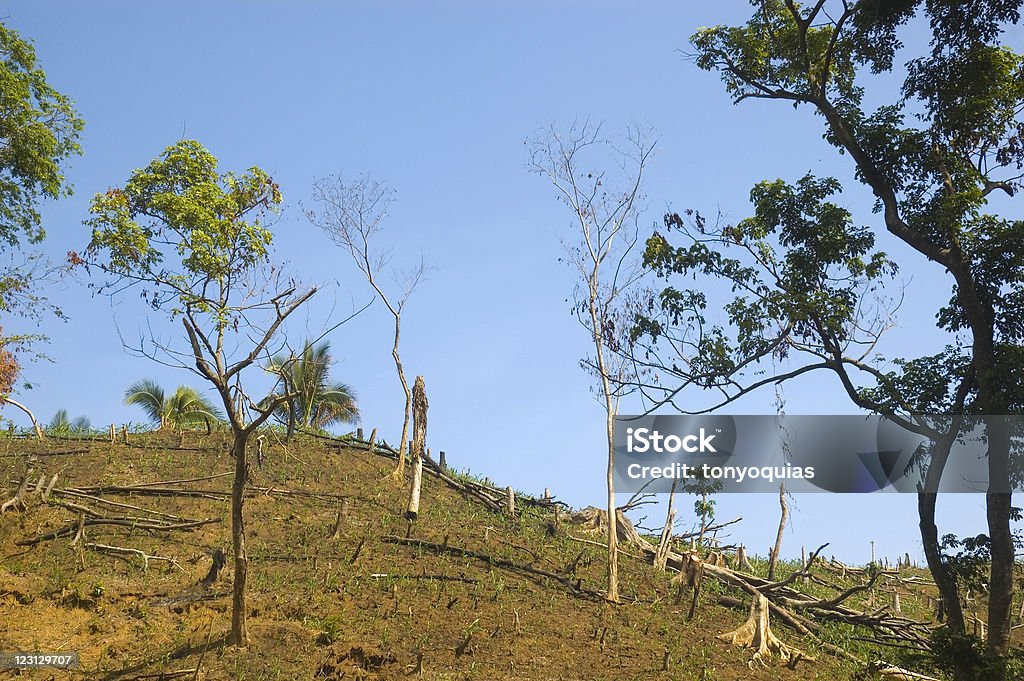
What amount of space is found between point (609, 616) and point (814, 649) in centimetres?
403

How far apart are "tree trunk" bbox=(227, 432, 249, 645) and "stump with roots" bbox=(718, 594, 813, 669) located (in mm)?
8384

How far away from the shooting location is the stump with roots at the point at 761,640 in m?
15.2

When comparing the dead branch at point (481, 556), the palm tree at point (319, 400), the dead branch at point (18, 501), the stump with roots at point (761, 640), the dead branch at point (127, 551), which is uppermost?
the palm tree at point (319, 400)

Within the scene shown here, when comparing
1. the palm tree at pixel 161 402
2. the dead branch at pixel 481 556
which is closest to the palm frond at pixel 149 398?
the palm tree at pixel 161 402

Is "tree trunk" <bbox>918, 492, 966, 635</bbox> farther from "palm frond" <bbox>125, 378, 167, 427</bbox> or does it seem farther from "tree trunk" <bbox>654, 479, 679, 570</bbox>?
"palm frond" <bbox>125, 378, 167, 427</bbox>

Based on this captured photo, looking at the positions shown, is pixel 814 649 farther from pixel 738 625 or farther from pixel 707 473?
pixel 707 473

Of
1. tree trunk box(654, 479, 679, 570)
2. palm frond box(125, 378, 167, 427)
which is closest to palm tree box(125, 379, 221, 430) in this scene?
palm frond box(125, 378, 167, 427)

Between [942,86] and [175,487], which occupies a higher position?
[942,86]

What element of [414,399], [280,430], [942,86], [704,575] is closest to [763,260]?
[942,86]

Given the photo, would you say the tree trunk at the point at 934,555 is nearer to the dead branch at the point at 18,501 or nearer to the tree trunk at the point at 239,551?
the tree trunk at the point at 239,551

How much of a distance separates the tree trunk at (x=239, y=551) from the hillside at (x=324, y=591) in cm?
33

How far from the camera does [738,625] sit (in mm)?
17234

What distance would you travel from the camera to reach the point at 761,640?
15.4 m

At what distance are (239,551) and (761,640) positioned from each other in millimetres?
8956
